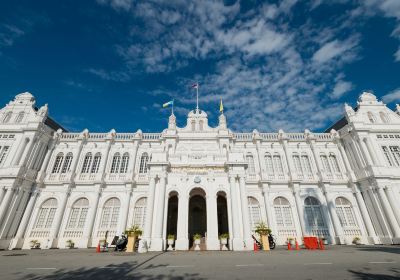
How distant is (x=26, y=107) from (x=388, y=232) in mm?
41169

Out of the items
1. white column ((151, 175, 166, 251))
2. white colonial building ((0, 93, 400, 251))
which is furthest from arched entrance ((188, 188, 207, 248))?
white column ((151, 175, 166, 251))

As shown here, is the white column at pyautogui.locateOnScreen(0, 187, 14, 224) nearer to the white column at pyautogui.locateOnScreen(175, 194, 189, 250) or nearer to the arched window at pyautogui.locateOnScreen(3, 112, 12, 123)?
the arched window at pyautogui.locateOnScreen(3, 112, 12, 123)

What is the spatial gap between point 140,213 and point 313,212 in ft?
61.2

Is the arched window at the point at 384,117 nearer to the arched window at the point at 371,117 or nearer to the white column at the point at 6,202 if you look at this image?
the arched window at the point at 371,117

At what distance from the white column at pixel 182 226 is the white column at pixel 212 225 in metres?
1.70

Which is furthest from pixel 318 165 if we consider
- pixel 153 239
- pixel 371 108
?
pixel 153 239

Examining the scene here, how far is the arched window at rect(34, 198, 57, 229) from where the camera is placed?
69.4 ft

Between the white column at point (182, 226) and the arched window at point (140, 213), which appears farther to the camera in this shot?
the arched window at point (140, 213)

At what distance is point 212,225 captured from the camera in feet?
50.6

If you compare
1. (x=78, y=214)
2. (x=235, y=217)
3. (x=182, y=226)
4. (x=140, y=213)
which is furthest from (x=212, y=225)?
(x=78, y=214)

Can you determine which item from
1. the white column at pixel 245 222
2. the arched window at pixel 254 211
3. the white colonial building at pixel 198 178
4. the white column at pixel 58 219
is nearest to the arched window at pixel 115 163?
the white colonial building at pixel 198 178

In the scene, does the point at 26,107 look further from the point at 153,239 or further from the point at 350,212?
the point at 350,212

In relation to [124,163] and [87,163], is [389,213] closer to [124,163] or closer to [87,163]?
[124,163]

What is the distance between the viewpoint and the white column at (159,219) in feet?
48.0
